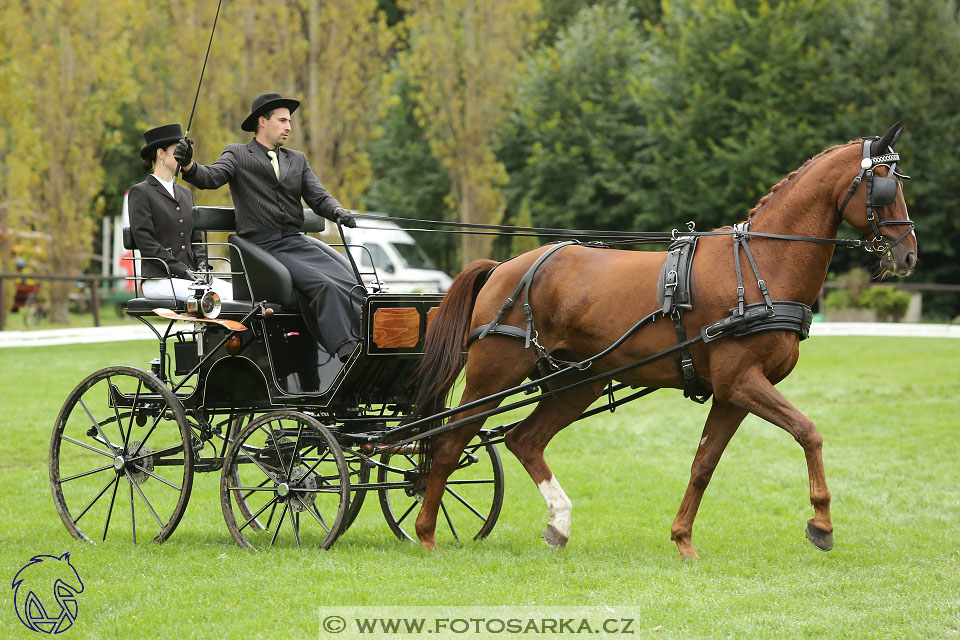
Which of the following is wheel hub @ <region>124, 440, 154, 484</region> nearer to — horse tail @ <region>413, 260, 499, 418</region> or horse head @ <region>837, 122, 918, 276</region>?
A: horse tail @ <region>413, 260, 499, 418</region>

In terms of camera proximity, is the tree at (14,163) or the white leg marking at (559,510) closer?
the white leg marking at (559,510)

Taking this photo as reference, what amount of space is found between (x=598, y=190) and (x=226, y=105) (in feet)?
36.7

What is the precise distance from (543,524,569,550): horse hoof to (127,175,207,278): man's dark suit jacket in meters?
2.65

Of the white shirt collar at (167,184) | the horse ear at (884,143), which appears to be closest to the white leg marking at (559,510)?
the horse ear at (884,143)

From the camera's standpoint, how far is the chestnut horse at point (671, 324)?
5.42m

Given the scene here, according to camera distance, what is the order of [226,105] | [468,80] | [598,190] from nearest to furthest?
1. [226,105]
2. [468,80]
3. [598,190]

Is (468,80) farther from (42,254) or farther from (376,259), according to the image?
(42,254)

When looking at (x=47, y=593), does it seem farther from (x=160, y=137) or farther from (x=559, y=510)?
(x=160, y=137)

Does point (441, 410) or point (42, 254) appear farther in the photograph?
point (42, 254)

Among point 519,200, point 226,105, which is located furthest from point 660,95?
point 226,105

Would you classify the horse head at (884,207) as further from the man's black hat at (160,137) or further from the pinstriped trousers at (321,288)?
the man's black hat at (160,137)

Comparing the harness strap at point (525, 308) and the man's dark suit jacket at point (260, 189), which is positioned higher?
the man's dark suit jacket at point (260, 189)

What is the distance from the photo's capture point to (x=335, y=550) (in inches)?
234

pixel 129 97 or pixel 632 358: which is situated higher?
pixel 129 97
